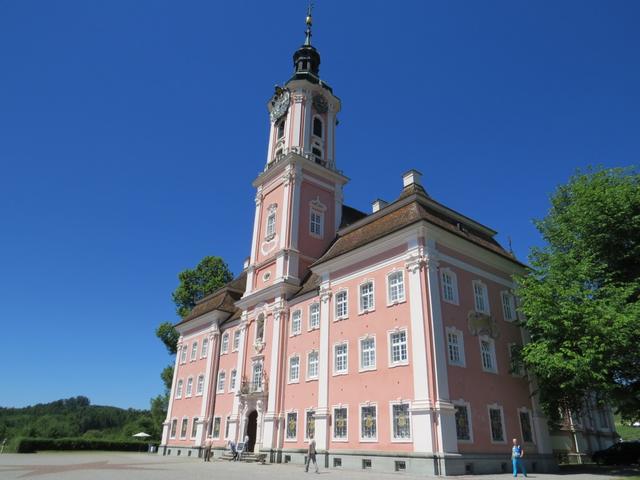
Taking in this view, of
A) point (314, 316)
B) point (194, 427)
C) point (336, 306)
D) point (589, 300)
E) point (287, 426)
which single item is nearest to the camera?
point (589, 300)

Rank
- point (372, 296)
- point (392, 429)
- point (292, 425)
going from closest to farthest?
point (392, 429) < point (372, 296) < point (292, 425)

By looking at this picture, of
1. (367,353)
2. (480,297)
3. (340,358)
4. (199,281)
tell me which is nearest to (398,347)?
(367,353)

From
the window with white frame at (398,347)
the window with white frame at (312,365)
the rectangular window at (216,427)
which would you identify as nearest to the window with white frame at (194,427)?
the rectangular window at (216,427)

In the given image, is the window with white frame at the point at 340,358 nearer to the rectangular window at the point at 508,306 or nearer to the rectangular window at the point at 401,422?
the rectangular window at the point at 401,422

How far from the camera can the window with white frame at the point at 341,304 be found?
26141 millimetres

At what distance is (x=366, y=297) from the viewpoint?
25125mm

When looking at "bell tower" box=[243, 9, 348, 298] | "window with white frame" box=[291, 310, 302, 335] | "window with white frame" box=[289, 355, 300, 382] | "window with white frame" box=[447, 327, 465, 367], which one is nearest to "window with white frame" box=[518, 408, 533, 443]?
"window with white frame" box=[447, 327, 465, 367]

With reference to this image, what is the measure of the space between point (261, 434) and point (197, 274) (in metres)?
26.4

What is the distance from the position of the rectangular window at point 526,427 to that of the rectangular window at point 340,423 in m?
9.07

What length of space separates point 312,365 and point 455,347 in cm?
898

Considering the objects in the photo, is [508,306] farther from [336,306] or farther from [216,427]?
[216,427]

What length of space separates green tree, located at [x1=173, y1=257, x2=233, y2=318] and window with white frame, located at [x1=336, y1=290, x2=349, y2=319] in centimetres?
2669

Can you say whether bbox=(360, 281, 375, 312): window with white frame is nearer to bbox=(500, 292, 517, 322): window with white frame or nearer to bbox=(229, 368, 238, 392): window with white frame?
bbox=(500, 292, 517, 322): window with white frame

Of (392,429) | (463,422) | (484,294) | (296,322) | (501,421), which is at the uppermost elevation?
(484,294)
